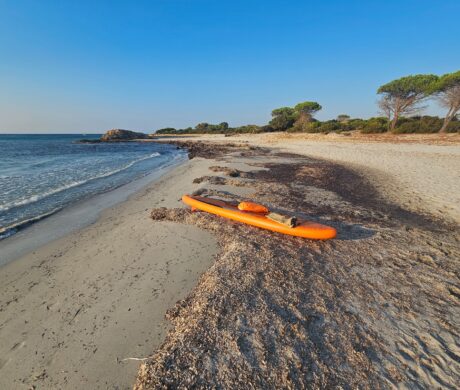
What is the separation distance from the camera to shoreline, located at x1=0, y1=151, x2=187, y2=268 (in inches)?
196

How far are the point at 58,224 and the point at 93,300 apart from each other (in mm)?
4092

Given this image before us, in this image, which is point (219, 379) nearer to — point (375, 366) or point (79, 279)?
point (375, 366)

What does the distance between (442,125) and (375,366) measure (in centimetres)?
3439

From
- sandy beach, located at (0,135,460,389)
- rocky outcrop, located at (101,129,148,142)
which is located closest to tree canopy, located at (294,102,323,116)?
rocky outcrop, located at (101,129,148,142)

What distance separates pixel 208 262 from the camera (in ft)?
13.4

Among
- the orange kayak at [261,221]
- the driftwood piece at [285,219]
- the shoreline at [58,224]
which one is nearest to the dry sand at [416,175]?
the orange kayak at [261,221]

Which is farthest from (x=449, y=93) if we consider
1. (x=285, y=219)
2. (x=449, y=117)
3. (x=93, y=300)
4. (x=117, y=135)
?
(x=117, y=135)

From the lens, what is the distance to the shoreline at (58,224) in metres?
4.98

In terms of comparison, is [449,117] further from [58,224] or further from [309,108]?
[58,224]

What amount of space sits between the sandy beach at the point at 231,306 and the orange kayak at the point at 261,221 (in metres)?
0.20

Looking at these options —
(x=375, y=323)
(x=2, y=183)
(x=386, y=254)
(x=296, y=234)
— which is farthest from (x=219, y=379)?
(x=2, y=183)

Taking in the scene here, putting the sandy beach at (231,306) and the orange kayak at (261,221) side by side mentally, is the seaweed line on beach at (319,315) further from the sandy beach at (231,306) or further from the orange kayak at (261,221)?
the orange kayak at (261,221)

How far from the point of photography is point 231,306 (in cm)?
292

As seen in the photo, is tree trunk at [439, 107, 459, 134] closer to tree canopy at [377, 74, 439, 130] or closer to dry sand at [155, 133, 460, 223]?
tree canopy at [377, 74, 439, 130]
